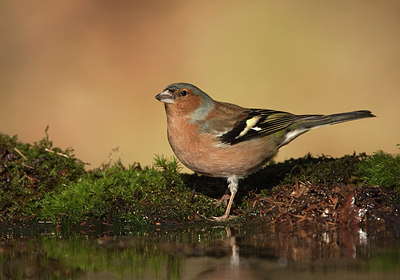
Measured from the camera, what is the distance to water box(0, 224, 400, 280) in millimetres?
3223

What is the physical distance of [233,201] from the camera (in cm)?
588

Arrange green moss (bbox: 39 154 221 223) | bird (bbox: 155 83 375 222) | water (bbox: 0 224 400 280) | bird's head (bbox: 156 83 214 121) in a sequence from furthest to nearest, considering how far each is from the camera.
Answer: bird's head (bbox: 156 83 214 121) < bird (bbox: 155 83 375 222) < green moss (bbox: 39 154 221 223) < water (bbox: 0 224 400 280)

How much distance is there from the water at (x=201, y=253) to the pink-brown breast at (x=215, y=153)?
3.33ft

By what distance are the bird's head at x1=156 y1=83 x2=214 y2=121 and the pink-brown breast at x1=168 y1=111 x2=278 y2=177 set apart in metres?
0.22

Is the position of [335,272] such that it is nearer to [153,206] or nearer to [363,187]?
[363,187]

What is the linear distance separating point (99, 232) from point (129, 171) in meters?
1.43

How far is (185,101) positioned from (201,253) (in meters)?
2.87

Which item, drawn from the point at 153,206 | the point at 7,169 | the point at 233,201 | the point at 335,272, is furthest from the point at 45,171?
the point at 335,272

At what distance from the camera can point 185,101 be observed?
631 centimetres

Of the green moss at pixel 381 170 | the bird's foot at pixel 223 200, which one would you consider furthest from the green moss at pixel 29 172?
the green moss at pixel 381 170

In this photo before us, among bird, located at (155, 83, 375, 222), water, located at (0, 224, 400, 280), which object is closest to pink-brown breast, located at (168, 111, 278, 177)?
bird, located at (155, 83, 375, 222)

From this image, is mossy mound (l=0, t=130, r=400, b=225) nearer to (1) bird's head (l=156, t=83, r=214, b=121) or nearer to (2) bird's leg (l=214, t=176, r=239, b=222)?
(2) bird's leg (l=214, t=176, r=239, b=222)

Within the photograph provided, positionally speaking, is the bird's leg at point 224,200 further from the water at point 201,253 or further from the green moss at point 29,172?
the green moss at point 29,172

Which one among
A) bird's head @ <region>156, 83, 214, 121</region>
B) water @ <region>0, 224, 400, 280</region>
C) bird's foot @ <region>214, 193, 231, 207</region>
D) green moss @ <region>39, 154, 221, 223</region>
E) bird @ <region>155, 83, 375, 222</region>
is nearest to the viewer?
water @ <region>0, 224, 400, 280</region>
